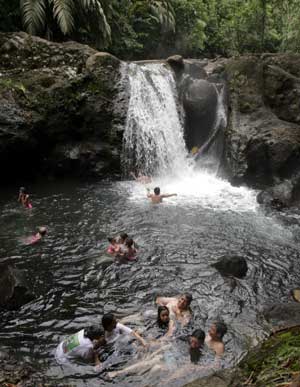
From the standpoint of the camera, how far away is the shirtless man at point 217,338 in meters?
6.55

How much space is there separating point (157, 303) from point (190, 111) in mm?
11652

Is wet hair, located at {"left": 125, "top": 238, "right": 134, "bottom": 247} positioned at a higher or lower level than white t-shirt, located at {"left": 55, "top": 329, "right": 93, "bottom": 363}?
higher

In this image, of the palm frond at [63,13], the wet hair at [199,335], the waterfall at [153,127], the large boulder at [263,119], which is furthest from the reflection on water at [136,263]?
the palm frond at [63,13]

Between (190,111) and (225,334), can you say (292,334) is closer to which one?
(225,334)

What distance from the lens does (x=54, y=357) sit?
6.30m

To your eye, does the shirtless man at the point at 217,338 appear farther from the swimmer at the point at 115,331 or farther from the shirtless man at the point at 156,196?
the shirtless man at the point at 156,196

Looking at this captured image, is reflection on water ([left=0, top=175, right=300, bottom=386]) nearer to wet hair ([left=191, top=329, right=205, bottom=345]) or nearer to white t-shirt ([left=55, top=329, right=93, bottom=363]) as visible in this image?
white t-shirt ([left=55, top=329, right=93, bottom=363])

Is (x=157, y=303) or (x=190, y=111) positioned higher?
(x=190, y=111)

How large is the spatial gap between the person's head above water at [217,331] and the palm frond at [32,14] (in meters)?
13.9

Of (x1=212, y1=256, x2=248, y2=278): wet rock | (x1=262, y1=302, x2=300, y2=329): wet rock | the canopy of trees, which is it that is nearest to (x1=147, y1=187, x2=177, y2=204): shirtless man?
(x1=212, y1=256, x2=248, y2=278): wet rock

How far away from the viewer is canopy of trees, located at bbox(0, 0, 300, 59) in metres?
16.4

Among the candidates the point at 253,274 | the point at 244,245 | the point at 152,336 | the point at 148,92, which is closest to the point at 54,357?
the point at 152,336

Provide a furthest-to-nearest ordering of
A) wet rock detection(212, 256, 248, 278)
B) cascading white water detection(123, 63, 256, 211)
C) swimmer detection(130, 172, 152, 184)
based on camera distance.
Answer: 1. cascading white water detection(123, 63, 256, 211)
2. swimmer detection(130, 172, 152, 184)
3. wet rock detection(212, 256, 248, 278)

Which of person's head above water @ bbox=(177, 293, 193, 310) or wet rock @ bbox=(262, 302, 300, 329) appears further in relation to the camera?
person's head above water @ bbox=(177, 293, 193, 310)
